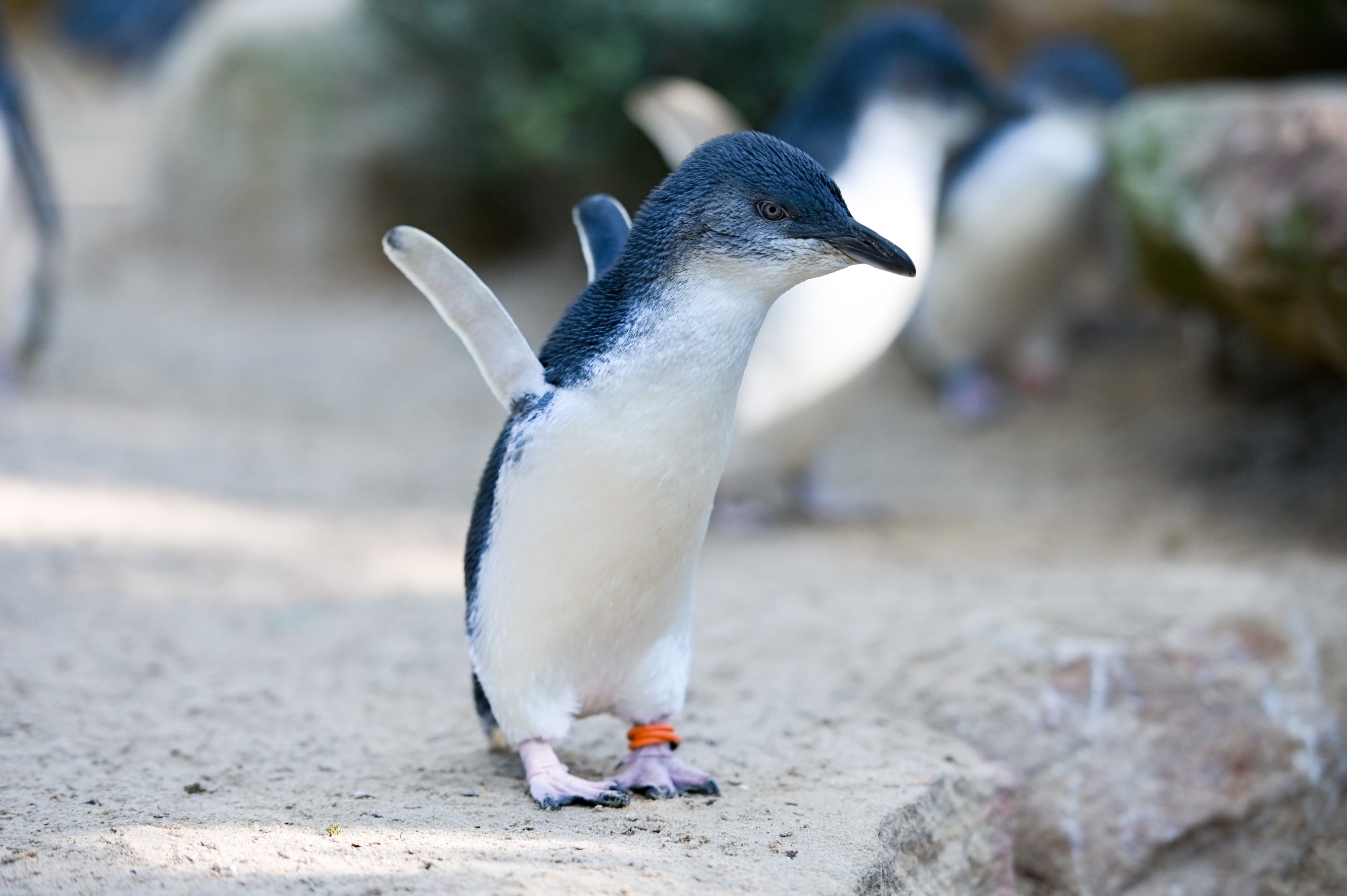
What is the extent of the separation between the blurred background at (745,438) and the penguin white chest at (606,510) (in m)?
0.32

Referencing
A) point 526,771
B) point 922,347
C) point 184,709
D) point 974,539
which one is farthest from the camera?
point 922,347

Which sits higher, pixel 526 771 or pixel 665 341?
pixel 665 341

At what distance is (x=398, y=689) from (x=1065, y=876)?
62.9 inches

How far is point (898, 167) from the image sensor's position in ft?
15.5

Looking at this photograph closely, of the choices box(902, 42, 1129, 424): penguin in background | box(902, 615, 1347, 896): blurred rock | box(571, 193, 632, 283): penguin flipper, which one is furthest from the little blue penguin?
box(902, 42, 1129, 424): penguin in background

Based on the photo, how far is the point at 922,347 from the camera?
6473 mm

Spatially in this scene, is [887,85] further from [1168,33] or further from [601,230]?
[1168,33]

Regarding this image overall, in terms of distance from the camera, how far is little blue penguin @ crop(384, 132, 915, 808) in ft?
6.95

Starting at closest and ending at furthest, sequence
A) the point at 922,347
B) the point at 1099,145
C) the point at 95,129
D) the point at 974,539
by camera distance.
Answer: the point at 974,539 < the point at 1099,145 < the point at 922,347 < the point at 95,129

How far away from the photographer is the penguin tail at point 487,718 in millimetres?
2410

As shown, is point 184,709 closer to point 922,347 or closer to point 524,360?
point 524,360

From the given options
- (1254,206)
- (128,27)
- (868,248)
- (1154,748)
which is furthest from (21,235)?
(128,27)

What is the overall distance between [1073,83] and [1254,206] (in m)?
2.11

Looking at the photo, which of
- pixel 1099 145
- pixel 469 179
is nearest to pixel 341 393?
pixel 469 179
